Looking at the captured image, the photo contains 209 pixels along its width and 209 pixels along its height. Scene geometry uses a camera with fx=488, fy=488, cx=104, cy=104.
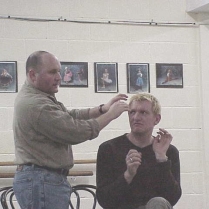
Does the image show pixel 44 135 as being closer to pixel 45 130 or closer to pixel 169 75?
pixel 45 130

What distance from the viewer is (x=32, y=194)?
2486mm

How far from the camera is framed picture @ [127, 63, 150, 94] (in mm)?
4039

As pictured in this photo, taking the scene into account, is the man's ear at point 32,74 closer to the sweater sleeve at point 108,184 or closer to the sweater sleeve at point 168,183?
the sweater sleeve at point 108,184

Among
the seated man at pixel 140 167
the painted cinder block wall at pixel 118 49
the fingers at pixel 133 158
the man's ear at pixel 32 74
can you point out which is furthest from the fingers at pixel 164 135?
the painted cinder block wall at pixel 118 49

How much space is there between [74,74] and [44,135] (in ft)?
4.85

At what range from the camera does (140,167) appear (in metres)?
2.73

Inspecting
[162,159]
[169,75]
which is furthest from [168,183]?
[169,75]

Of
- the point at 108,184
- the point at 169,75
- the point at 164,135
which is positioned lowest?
the point at 108,184

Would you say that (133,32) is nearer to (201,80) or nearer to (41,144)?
(201,80)

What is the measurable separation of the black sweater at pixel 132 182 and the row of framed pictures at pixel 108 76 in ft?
4.07

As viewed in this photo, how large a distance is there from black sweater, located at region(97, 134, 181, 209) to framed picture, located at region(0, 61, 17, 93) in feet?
4.29

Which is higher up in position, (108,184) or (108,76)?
(108,76)

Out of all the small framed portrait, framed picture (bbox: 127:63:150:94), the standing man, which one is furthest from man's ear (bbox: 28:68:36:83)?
the small framed portrait

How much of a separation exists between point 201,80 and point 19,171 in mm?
2126
